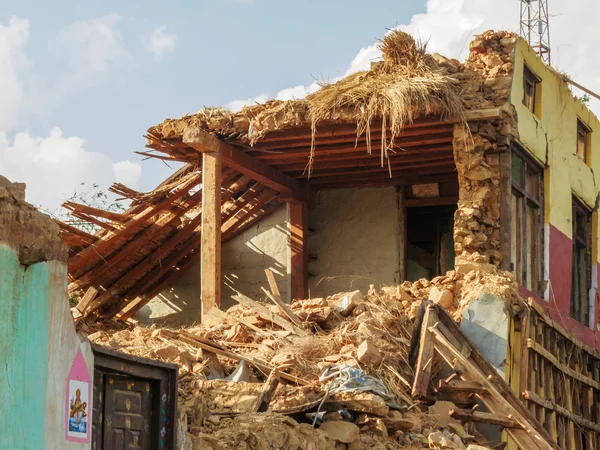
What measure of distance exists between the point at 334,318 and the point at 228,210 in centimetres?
450

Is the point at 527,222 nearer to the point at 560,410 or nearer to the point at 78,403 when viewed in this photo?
the point at 560,410

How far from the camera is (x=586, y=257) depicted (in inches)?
733

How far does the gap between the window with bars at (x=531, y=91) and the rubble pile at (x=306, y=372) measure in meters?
3.17

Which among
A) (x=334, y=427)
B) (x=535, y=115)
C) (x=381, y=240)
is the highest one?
(x=535, y=115)

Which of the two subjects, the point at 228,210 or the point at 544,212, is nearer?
the point at 544,212

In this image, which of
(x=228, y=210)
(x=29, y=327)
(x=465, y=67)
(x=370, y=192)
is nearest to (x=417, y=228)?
(x=370, y=192)

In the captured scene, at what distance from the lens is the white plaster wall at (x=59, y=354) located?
7438 mm

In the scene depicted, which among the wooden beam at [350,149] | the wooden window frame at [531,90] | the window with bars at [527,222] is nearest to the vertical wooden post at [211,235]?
the wooden beam at [350,149]

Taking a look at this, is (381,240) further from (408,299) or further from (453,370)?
(453,370)

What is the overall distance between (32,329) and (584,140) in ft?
44.0

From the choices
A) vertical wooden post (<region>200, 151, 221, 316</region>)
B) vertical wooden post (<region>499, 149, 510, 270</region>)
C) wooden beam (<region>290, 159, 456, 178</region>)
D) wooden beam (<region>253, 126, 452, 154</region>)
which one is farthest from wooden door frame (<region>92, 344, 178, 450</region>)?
wooden beam (<region>290, 159, 456, 178</region>)

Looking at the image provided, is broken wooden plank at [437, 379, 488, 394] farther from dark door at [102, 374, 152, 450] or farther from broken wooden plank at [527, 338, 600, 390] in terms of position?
dark door at [102, 374, 152, 450]

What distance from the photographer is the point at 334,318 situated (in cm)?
1375

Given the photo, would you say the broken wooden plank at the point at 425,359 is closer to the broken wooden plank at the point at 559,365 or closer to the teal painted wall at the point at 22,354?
the broken wooden plank at the point at 559,365
